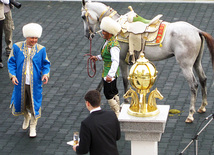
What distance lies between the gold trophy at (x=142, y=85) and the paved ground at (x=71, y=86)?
7.85ft

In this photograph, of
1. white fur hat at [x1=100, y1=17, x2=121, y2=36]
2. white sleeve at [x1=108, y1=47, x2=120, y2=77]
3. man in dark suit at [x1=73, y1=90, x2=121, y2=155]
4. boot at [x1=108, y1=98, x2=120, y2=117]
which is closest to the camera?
man in dark suit at [x1=73, y1=90, x2=121, y2=155]

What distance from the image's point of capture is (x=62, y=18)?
620 inches

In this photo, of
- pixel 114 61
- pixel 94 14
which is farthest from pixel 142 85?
pixel 94 14

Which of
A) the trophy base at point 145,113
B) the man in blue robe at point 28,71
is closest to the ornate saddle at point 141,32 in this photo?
the man in blue robe at point 28,71

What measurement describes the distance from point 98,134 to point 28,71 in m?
3.08

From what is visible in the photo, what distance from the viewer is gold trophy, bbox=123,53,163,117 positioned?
6.51m

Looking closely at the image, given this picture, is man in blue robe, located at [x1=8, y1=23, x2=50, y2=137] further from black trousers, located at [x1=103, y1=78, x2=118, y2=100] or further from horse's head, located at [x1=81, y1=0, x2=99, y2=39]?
horse's head, located at [x1=81, y1=0, x2=99, y2=39]

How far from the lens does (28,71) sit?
9227 millimetres

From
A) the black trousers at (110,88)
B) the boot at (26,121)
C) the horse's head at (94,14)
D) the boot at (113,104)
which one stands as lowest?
the boot at (26,121)

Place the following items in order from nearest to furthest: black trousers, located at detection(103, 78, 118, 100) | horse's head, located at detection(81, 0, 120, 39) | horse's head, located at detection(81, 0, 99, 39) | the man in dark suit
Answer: the man in dark suit, black trousers, located at detection(103, 78, 118, 100), horse's head, located at detection(81, 0, 120, 39), horse's head, located at detection(81, 0, 99, 39)

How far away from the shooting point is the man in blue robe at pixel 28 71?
9.16 metres

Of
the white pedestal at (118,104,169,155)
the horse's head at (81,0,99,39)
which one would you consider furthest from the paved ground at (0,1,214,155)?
the white pedestal at (118,104,169,155)

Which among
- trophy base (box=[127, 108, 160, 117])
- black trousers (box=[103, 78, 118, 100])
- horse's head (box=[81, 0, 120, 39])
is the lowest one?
black trousers (box=[103, 78, 118, 100])

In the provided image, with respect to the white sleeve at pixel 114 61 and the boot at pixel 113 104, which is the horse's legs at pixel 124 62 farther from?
the white sleeve at pixel 114 61
